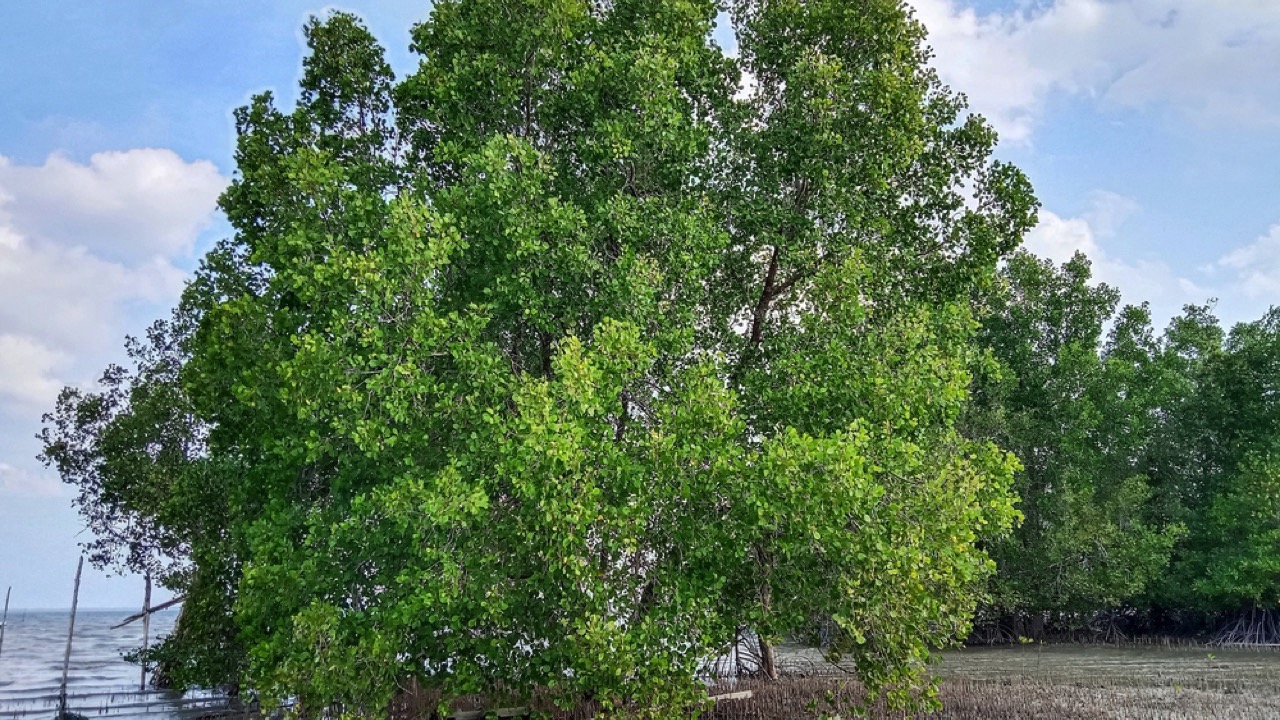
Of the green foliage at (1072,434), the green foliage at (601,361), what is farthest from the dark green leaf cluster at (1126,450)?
the green foliage at (601,361)

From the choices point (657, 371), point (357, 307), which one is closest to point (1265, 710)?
point (657, 371)

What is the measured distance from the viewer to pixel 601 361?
10602mm

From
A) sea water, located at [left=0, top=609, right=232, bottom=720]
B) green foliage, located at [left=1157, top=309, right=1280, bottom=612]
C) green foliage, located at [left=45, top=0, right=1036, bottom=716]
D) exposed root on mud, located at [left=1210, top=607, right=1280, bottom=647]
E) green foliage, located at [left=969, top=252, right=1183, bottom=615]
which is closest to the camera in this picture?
green foliage, located at [left=45, top=0, right=1036, bottom=716]

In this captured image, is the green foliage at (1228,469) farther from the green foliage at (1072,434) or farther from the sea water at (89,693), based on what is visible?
the sea water at (89,693)

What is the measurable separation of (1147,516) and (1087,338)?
767 centimetres

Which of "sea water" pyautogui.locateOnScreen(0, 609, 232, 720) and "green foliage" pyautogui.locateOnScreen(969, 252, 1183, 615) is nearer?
"sea water" pyautogui.locateOnScreen(0, 609, 232, 720)

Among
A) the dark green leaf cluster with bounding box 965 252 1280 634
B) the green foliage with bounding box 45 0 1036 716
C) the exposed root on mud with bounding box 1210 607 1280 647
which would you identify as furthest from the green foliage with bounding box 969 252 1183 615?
the green foliage with bounding box 45 0 1036 716

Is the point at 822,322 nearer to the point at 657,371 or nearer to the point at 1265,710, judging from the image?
the point at 657,371

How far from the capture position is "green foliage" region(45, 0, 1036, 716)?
10000mm

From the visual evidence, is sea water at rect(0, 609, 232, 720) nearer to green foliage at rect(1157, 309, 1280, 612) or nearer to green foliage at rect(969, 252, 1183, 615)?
green foliage at rect(969, 252, 1183, 615)

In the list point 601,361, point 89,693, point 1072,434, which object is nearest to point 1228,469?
point 1072,434

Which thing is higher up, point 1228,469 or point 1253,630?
point 1228,469

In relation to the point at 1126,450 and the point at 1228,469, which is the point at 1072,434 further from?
the point at 1228,469

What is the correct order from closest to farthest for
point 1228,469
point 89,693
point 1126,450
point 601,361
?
point 601,361, point 89,693, point 1228,469, point 1126,450
